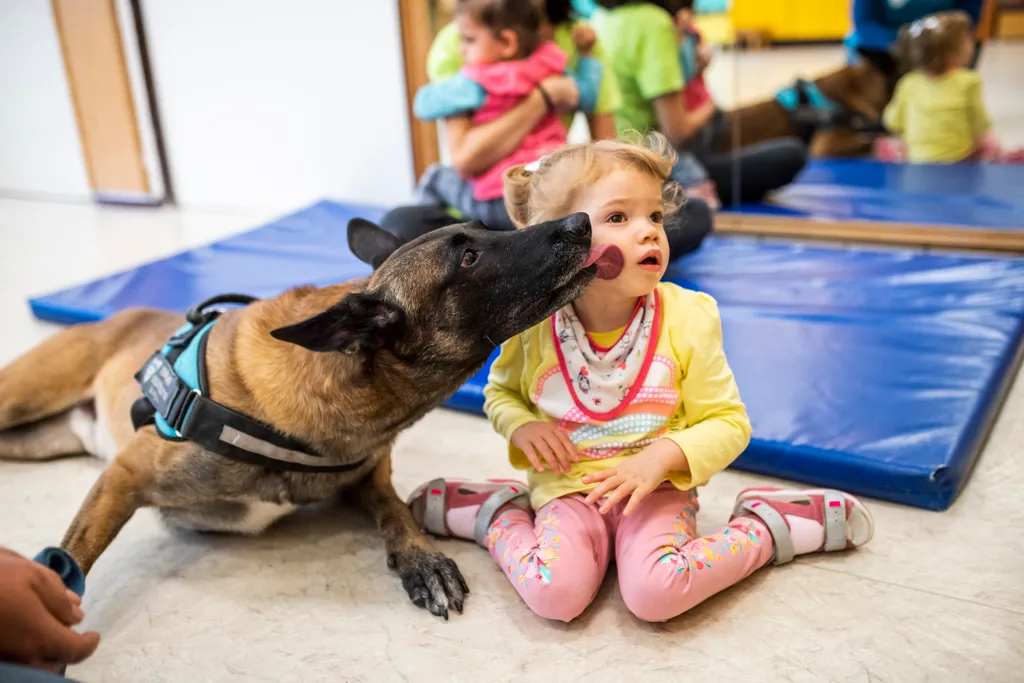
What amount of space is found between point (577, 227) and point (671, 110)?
257cm

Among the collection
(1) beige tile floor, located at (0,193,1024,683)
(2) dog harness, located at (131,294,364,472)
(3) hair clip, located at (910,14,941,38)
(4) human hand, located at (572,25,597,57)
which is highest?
(4) human hand, located at (572,25,597,57)

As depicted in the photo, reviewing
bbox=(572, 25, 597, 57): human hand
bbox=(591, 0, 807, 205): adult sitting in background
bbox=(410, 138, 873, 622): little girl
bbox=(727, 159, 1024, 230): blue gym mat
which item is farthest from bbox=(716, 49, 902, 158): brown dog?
bbox=(410, 138, 873, 622): little girl

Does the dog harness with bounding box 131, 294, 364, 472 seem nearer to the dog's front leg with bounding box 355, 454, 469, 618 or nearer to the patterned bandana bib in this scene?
the dog's front leg with bounding box 355, 454, 469, 618

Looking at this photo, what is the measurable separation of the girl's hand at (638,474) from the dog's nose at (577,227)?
41 cm

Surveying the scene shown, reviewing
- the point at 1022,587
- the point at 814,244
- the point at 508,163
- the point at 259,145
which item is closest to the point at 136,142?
the point at 259,145

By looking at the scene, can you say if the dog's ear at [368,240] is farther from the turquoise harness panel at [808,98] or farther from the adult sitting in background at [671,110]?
the turquoise harness panel at [808,98]

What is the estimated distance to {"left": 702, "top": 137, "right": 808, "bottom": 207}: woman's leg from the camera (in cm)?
404

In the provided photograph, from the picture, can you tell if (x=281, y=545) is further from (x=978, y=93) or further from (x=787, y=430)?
(x=978, y=93)

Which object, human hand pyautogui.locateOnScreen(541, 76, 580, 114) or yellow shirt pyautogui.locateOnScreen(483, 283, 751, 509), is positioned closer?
yellow shirt pyautogui.locateOnScreen(483, 283, 751, 509)

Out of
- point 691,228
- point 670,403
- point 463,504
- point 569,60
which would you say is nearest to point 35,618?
point 463,504

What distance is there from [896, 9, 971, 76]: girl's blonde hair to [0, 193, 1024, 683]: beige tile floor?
8.09 feet

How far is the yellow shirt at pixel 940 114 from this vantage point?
12.8ft

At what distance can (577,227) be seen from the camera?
144 centimetres

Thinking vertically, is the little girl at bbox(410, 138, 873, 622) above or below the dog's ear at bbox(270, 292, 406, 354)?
below
